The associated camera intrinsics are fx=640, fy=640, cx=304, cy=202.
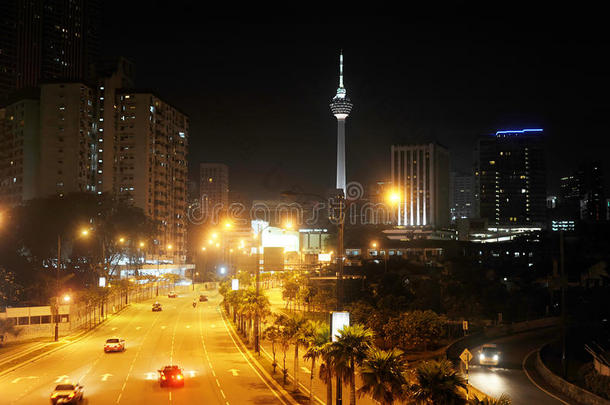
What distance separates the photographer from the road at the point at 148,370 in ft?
112

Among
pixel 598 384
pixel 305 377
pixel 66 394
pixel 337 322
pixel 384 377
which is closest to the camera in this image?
Answer: pixel 384 377

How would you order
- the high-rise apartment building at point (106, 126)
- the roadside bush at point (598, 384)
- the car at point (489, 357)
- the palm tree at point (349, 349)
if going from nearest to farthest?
the palm tree at point (349, 349) → the roadside bush at point (598, 384) → the car at point (489, 357) → the high-rise apartment building at point (106, 126)

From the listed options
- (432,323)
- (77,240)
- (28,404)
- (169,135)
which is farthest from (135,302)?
(169,135)

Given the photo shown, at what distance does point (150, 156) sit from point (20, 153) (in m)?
31.0

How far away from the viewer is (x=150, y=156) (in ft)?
545

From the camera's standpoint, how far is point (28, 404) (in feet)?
105

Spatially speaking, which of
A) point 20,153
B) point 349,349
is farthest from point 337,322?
point 20,153

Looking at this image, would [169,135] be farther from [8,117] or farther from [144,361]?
[144,361]

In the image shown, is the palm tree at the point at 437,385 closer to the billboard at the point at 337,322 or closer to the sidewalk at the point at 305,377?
the billboard at the point at 337,322

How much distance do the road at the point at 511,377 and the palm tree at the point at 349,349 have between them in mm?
14746

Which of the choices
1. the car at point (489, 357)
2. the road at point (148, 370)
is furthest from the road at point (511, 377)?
the road at point (148, 370)

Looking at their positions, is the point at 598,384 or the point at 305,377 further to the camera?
the point at 305,377

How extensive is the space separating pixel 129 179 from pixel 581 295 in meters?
113

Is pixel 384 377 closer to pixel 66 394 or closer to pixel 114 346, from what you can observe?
pixel 66 394
